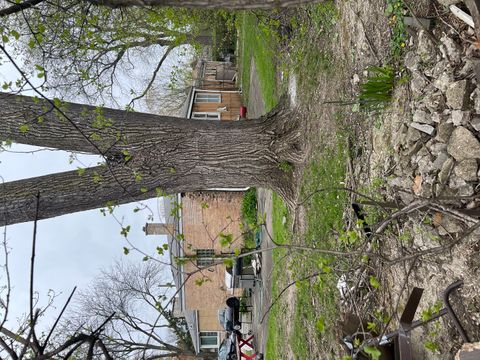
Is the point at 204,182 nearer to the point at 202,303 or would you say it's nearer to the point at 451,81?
the point at 451,81

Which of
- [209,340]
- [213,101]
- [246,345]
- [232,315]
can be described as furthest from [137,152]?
[209,340]

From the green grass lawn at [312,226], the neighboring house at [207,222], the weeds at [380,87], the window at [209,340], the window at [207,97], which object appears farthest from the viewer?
the window at [209,340]

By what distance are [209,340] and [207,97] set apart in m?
11.7

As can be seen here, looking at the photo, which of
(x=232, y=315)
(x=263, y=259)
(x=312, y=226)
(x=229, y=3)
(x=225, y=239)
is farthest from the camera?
(x=232, y=315)

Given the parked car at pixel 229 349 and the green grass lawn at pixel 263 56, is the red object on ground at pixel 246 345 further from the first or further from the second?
the green grass lawn at pixel 263 56

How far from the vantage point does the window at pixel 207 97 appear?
21516 mm

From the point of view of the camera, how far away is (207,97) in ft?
71.1

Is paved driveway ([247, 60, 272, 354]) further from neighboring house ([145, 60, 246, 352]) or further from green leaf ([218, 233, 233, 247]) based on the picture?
green leaf ([218, 233, 233, 247])

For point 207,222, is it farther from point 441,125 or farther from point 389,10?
point 441,125

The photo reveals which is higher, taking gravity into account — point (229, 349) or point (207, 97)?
point (207, 97)

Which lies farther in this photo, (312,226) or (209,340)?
(209,340)

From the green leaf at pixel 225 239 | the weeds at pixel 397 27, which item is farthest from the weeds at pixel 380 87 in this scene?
the green leaf at pixel 225 239

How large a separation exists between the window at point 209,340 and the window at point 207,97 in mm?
10949

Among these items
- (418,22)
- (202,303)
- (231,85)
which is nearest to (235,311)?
(202,303)
